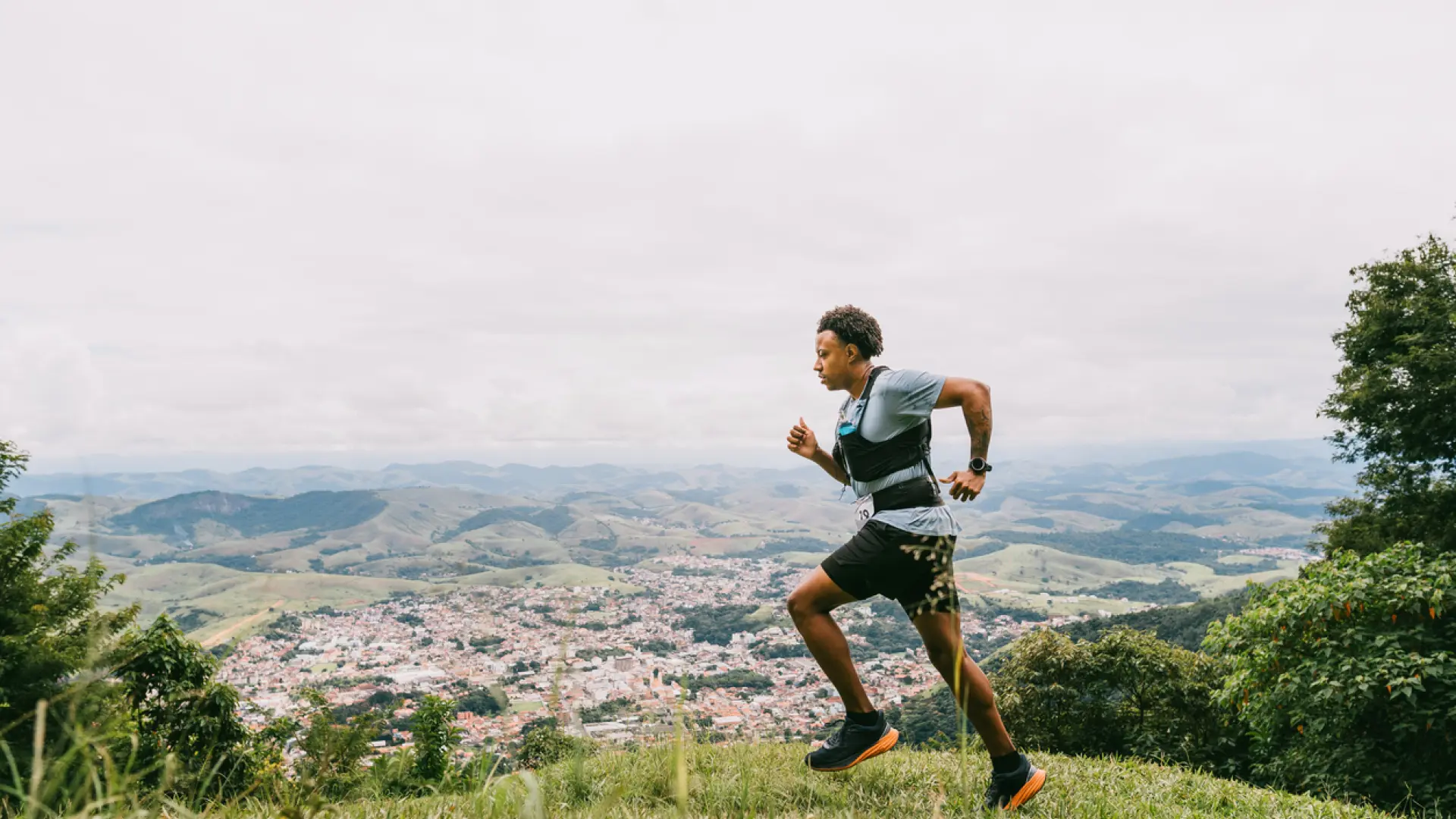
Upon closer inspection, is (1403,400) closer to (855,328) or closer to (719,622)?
(855,328)

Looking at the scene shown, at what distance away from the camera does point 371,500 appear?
18300 cm

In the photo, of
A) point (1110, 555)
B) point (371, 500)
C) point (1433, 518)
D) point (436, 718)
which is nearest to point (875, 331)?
point (436, 718)

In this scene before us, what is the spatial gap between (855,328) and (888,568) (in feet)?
4.54

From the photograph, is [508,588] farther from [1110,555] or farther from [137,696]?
[1110,555]

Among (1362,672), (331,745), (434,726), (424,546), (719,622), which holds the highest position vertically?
(331,745)

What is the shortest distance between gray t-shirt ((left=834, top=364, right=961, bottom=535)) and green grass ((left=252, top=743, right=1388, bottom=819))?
3.72 ft

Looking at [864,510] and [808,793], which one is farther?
[864,510]

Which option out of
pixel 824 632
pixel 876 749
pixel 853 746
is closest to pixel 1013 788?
pixel 876 749

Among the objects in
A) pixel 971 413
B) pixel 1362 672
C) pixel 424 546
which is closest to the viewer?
pixel 971 413

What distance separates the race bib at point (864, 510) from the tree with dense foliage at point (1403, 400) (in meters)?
18.2

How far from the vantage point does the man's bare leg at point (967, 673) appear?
141 inches

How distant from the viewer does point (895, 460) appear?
3.81 meters

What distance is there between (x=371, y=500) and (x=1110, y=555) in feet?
601

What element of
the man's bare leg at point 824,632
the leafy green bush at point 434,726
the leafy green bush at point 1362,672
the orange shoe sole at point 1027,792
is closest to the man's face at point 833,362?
the man's bare leg at point 824,632
